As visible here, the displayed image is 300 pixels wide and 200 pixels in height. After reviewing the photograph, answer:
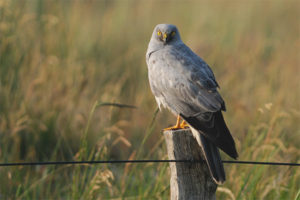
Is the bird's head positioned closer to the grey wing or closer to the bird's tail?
the grey wing

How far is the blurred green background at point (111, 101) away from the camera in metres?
3.76

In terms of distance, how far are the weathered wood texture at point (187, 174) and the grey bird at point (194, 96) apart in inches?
3.4

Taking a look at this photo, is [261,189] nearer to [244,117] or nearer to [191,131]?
[191,131]

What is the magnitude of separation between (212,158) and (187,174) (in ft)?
0.54

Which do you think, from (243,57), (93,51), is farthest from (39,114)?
(243,57)

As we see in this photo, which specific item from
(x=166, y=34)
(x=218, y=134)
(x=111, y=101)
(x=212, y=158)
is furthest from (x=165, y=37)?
(x=212, y=158)

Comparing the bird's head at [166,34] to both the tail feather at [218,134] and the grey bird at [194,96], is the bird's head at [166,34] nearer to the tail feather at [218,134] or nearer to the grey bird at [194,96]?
the grey bird at [194,96]

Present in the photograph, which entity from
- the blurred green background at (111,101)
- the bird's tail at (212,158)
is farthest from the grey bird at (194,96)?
the blurred green background at (111,101)

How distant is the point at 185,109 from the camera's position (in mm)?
2975

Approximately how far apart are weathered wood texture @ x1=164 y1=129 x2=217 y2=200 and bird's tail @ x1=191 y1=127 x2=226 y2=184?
6 cm

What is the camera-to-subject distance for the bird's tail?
A: 2557mm

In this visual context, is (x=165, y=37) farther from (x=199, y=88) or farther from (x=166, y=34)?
(x=199, y=88)

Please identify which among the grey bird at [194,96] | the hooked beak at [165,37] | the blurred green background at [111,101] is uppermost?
the hooked beak at [165,37]

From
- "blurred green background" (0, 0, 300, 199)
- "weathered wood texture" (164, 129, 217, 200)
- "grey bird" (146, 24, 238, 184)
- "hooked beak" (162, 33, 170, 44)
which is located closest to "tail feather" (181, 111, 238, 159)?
"grey bird" (146, 24, 238, 184)
